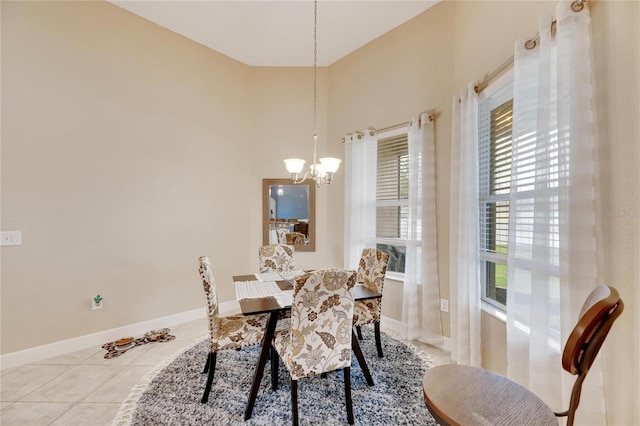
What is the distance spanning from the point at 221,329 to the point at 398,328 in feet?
6.75

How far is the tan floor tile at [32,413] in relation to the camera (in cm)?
172

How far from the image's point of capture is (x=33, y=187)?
2.46 meters

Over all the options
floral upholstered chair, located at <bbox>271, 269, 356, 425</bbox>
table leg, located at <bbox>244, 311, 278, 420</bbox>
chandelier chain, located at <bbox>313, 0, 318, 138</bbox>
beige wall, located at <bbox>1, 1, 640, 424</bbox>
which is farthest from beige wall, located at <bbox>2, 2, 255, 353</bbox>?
floral upholstered chair, located at <bbox>271, 269, 356, 425</bbox>

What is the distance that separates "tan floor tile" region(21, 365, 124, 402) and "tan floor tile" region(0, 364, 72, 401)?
60 mm

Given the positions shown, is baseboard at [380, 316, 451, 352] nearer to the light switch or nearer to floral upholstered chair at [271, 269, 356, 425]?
floral upholstered chair at [271, 269, 356, 425]

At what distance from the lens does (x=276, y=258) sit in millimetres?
3172

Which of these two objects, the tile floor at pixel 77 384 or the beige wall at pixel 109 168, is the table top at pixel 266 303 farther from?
the beige wall at pixel 109 168

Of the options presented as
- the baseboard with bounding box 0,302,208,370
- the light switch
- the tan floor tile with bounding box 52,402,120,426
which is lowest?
the tan floor tile with bounding box 52,402,120,426

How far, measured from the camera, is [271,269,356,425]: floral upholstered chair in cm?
157

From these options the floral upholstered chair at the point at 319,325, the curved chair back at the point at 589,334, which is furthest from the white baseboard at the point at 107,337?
the curved chair back at the point at 589,334

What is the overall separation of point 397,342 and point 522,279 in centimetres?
153

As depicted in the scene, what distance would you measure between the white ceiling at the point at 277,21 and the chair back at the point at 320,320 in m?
2.89

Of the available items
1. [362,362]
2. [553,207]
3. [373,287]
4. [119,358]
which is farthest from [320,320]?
→ [119,358]

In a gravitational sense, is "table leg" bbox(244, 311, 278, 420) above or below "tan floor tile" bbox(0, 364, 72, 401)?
above
